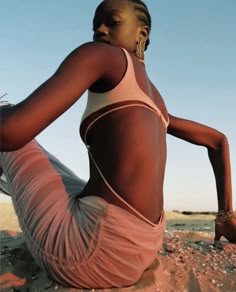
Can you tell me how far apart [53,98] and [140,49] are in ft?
2.27

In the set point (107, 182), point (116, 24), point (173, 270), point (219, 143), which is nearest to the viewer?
point (107, 182)

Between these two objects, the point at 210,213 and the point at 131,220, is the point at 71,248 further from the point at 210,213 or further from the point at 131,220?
the point at 210,213

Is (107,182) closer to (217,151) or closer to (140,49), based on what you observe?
(140,49)

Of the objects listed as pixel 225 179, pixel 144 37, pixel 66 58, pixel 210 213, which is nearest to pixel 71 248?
pixel 66 58

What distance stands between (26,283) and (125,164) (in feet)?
2.90

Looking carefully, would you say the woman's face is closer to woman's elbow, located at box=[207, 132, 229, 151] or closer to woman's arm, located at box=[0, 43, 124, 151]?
woman's arm, located at box=[0, 43, 124, 151]

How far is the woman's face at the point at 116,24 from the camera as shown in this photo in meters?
2.27

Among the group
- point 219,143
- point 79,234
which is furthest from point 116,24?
point 219,143

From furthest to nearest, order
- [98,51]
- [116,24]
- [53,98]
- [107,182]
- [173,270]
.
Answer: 1. [173,270]
2. [116,24]
3. [107,182]
4. [98,51]
5. [53,98]

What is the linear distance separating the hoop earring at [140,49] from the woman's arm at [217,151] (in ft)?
2.17

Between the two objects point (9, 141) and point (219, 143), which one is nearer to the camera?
point (9, 141)

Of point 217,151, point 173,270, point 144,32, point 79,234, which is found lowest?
point 173,270

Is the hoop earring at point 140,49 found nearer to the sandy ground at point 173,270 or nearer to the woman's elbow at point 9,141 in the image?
the woman's elbow at point 9,141

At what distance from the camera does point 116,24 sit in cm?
227
